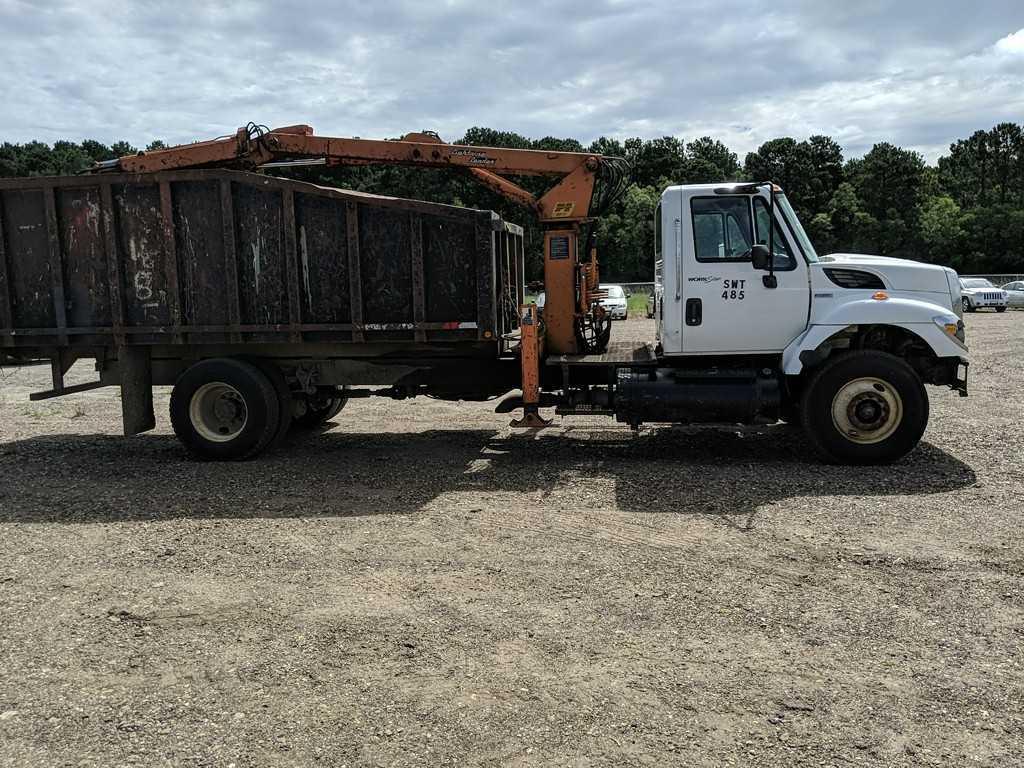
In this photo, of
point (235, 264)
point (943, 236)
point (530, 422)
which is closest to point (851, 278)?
point (530, 422)

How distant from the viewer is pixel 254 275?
8.64 metres

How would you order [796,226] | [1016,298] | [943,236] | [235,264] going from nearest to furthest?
[796,226]
[235,264]
[1016,298]
[943,236]

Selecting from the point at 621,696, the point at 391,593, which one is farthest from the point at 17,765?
the point at 621,696

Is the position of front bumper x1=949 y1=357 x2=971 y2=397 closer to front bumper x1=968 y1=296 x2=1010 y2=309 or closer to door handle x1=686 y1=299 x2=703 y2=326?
door handle x1=686 y1=299 x2=703 y2=326

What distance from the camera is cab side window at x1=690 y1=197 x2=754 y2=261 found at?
26.8ft

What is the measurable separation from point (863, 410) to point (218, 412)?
22.6 ft

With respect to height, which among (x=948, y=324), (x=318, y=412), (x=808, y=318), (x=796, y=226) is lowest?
(x=318, y=412)

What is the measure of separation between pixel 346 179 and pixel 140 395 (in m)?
29.6

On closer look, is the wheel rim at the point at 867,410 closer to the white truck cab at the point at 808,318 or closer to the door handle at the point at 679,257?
the white truck cab at the point at 808,318

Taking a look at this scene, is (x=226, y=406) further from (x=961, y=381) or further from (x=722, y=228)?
(x=961, y=381)

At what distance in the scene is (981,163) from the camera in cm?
7912

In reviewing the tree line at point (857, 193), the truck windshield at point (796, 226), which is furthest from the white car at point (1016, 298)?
the truck windshield at point (796, 226)

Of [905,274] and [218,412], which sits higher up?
[905,274]

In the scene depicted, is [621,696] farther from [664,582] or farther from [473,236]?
[473,236]
